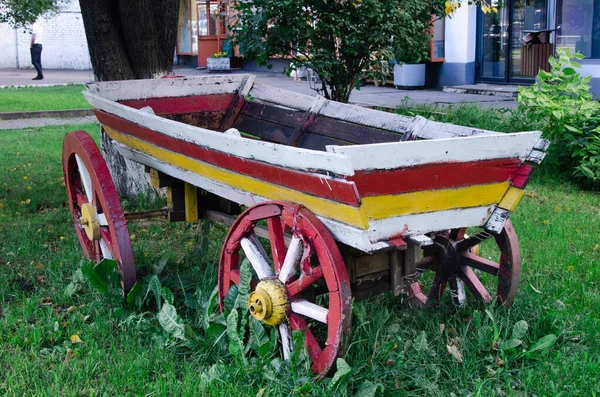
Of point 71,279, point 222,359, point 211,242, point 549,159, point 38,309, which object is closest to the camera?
point 222,359

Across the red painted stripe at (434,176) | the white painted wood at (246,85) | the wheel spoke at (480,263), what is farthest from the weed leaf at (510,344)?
the white painted wood at (246,85)

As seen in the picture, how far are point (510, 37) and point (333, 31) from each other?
838 centimetres

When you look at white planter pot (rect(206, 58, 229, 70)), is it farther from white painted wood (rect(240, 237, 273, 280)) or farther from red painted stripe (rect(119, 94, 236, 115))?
white painted wood (rect(240, 237, 273, 280))

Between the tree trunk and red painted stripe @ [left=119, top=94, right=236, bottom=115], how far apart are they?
1095 mm

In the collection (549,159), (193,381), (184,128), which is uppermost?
(184,128)

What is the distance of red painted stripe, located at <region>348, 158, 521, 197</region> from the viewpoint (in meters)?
2.91

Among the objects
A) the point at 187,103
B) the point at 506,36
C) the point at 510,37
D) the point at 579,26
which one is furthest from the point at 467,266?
the point at 506,36

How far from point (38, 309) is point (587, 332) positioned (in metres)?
2.90

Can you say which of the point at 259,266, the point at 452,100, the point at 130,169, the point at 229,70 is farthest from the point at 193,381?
the point at 229,70

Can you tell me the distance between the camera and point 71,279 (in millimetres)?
4586

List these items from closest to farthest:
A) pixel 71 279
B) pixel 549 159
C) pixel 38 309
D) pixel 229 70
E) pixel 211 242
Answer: pixel 38 309
pixel 71 279
pixel 211 242
pixel 549 159
pixel 229 70

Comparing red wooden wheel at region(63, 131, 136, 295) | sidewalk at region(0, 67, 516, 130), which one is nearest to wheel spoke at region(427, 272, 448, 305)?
red wooden wheel at region(63, 131, 136, 295)

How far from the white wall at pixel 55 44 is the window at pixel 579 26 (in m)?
20.9

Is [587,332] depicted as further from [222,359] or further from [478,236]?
[222,359]
